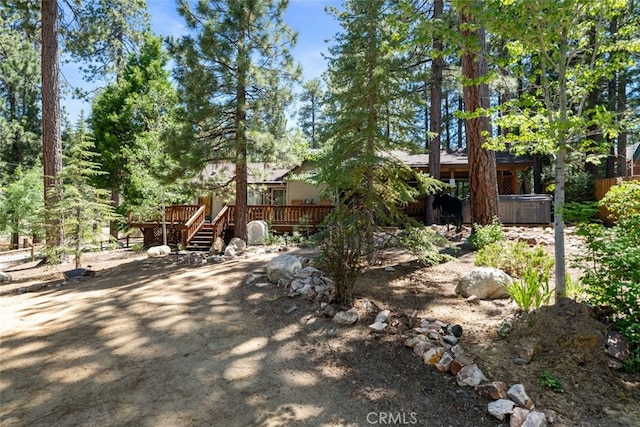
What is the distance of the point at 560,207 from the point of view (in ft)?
12.0

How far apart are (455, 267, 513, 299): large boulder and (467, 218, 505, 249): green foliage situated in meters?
2.38

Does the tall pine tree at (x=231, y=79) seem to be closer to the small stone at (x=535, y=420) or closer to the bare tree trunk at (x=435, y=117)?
the bare tree trunk at (x=435, y=117)

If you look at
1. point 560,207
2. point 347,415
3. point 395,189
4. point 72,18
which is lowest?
point 347,415

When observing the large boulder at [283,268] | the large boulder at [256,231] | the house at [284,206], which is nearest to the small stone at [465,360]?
→ the large boulder at [283,268]

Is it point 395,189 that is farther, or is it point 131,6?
point 131,6

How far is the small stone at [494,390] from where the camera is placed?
2789 mm

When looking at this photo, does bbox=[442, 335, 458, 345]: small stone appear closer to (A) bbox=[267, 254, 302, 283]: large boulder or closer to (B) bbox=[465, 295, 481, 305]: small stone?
(B) bbox=[465, 295, 481, 305]: small stone

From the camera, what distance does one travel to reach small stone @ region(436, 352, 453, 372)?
3180mm

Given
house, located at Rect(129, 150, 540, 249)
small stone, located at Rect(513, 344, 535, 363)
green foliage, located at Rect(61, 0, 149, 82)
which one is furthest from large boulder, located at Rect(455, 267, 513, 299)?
green foliage, located at Rect(61, 0, 149, 82)

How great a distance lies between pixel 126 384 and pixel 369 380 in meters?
2.24

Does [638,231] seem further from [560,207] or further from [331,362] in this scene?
[331,362]

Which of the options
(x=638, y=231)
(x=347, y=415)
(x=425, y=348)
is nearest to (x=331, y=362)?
(x=347, y=415)

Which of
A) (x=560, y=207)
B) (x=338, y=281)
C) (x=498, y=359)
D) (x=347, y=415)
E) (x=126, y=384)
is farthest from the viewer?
(x=338, y=281)

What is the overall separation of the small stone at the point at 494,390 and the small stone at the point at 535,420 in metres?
0.25
